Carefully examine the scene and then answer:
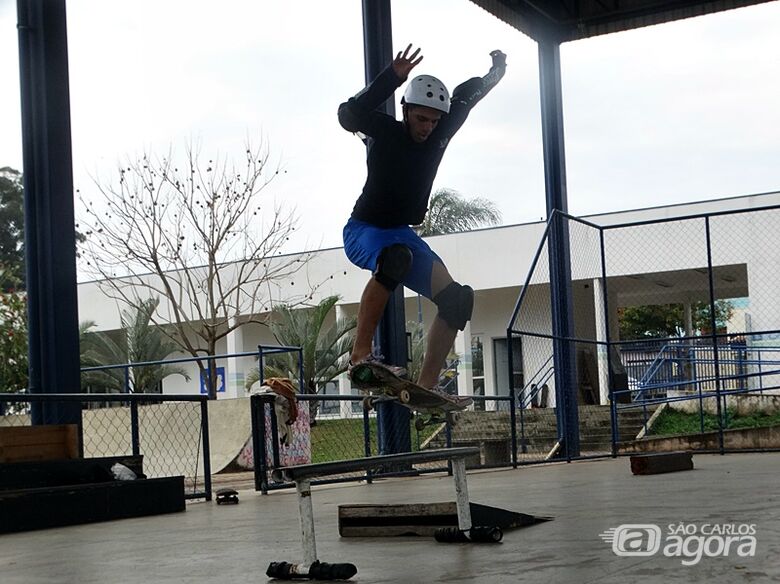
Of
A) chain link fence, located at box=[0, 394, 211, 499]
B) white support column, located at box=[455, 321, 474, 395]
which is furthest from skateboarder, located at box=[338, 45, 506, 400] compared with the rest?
white support column, located at box=[455, 321, 474, 395]

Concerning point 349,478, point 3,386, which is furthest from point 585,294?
point 349,478

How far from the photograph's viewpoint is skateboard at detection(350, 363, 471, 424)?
13.9ft

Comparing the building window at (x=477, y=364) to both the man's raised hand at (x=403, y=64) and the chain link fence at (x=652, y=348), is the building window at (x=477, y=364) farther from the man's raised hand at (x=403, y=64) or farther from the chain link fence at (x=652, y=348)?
the man's raised hand at (x=403, y=64)

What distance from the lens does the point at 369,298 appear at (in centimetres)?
433

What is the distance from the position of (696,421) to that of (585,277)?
17.0 ft

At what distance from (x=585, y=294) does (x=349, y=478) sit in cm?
1725

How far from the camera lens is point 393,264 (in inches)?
165

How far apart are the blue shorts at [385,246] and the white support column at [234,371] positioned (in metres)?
25.5

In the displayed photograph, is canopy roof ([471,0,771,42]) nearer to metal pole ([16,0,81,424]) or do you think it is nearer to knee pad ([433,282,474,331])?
→ metal pole ([16,0,81,424])

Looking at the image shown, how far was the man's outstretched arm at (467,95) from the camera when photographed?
4.45 metres

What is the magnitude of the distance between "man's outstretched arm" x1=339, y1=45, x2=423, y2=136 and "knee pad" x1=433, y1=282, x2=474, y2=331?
2.51 ft

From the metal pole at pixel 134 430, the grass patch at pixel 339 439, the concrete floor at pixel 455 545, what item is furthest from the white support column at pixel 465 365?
the concrete floor at pixel 455 545

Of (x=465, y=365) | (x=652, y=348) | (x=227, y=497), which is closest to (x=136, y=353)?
(x=465, y=365)

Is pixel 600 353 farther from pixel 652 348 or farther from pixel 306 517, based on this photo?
pixel 306 517
